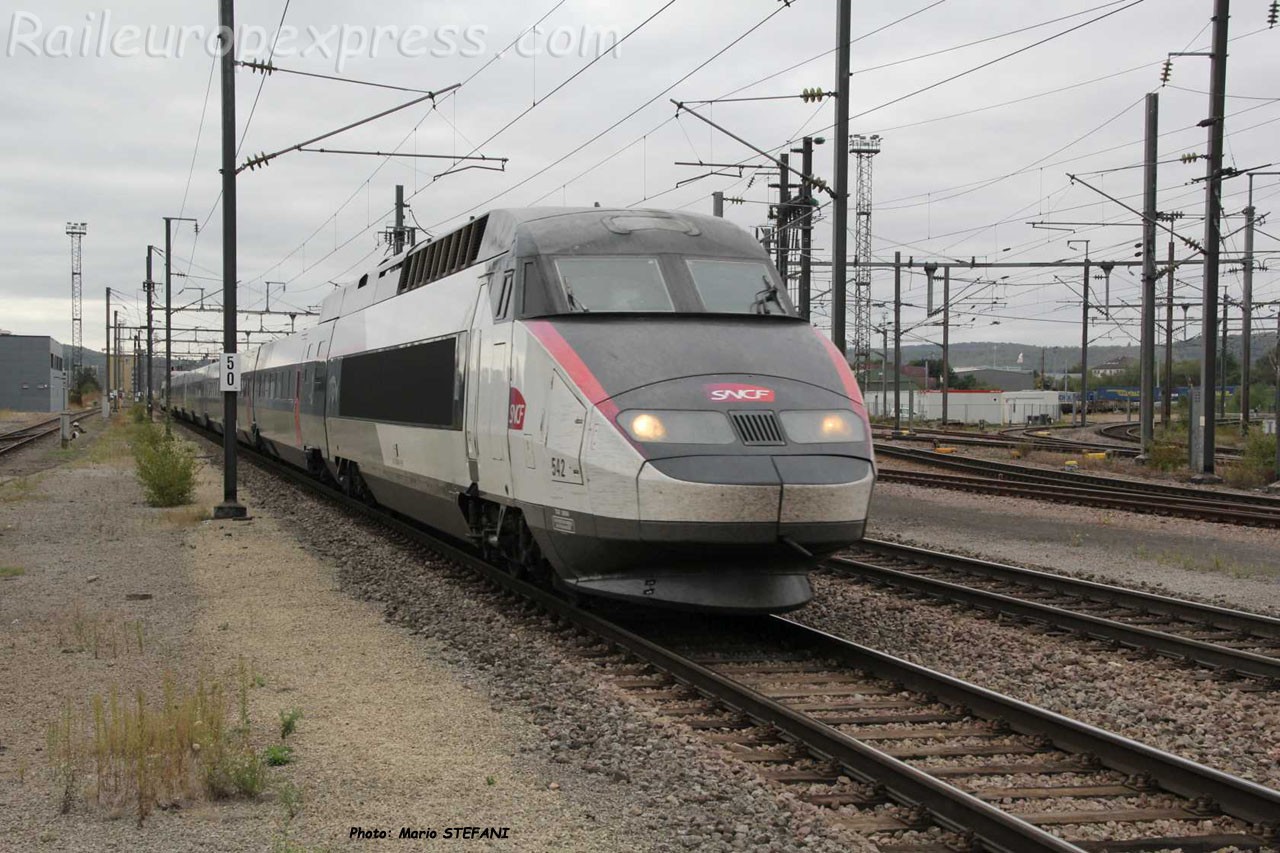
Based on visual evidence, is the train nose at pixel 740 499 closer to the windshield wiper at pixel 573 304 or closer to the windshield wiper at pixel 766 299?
the windshield wiper at pixel 573 304

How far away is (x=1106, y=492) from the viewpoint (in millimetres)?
20750

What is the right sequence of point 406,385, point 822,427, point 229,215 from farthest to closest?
point 229,215
point 406,385
point 822,427

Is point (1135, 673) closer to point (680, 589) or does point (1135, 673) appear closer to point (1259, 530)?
point (680, 589)

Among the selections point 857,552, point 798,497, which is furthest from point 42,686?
point 857,552

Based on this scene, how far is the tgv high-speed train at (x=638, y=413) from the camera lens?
8.16m

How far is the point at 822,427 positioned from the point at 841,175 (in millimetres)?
11413

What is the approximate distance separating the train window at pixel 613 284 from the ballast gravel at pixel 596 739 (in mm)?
2568

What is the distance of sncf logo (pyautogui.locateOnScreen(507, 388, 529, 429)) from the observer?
31.0 ft

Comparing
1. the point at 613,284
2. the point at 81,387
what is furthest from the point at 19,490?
the point at 81,387

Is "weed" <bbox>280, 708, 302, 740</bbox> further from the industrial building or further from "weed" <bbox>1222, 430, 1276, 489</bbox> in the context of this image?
the industrial building

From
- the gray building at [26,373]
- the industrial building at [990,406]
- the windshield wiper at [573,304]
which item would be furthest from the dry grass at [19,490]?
the gray building at [26,373]

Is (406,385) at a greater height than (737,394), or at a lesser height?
greater

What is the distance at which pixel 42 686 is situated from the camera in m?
7.78

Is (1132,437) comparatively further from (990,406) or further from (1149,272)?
(990,406)
